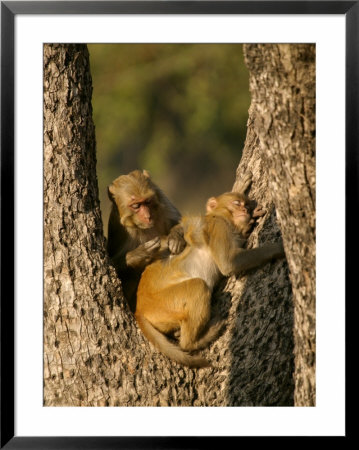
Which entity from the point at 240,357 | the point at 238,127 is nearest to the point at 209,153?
the point at 238,127

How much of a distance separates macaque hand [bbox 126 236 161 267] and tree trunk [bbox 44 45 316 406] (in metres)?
1.28

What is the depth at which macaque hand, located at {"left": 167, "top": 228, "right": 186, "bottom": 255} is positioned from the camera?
6141 millimetres

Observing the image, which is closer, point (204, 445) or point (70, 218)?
point (204, 445)

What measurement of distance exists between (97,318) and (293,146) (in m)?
1.79

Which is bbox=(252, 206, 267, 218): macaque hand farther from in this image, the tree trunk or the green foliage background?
the green foliage background

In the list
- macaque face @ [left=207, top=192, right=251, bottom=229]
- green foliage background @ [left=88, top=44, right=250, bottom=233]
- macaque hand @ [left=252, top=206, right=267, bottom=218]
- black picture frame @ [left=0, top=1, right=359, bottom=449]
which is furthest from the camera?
green foliage background @ [left=88, top=44, right=250, bottom=233]

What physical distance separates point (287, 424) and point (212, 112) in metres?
6.12

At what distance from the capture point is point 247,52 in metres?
4.04

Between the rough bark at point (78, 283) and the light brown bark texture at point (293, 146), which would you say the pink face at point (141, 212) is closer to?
the rough bark at point (78, 283)

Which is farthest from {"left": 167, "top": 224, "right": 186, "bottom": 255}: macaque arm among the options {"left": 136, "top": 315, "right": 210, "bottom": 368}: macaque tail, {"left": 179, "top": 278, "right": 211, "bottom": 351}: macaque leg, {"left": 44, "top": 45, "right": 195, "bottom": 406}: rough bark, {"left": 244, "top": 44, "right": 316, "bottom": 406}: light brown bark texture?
{"left": 244, "top": 44, "right": 316, "bottom": 406}: light brown bark texture

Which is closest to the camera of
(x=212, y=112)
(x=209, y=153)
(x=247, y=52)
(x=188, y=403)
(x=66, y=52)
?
(x=247, y=52)

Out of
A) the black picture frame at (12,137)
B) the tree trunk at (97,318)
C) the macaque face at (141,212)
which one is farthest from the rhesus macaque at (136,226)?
the black picture frame at (12,137)

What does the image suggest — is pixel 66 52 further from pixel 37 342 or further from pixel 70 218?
pixel 37 342

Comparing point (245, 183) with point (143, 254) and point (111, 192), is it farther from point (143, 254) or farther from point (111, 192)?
point (111, 192)
